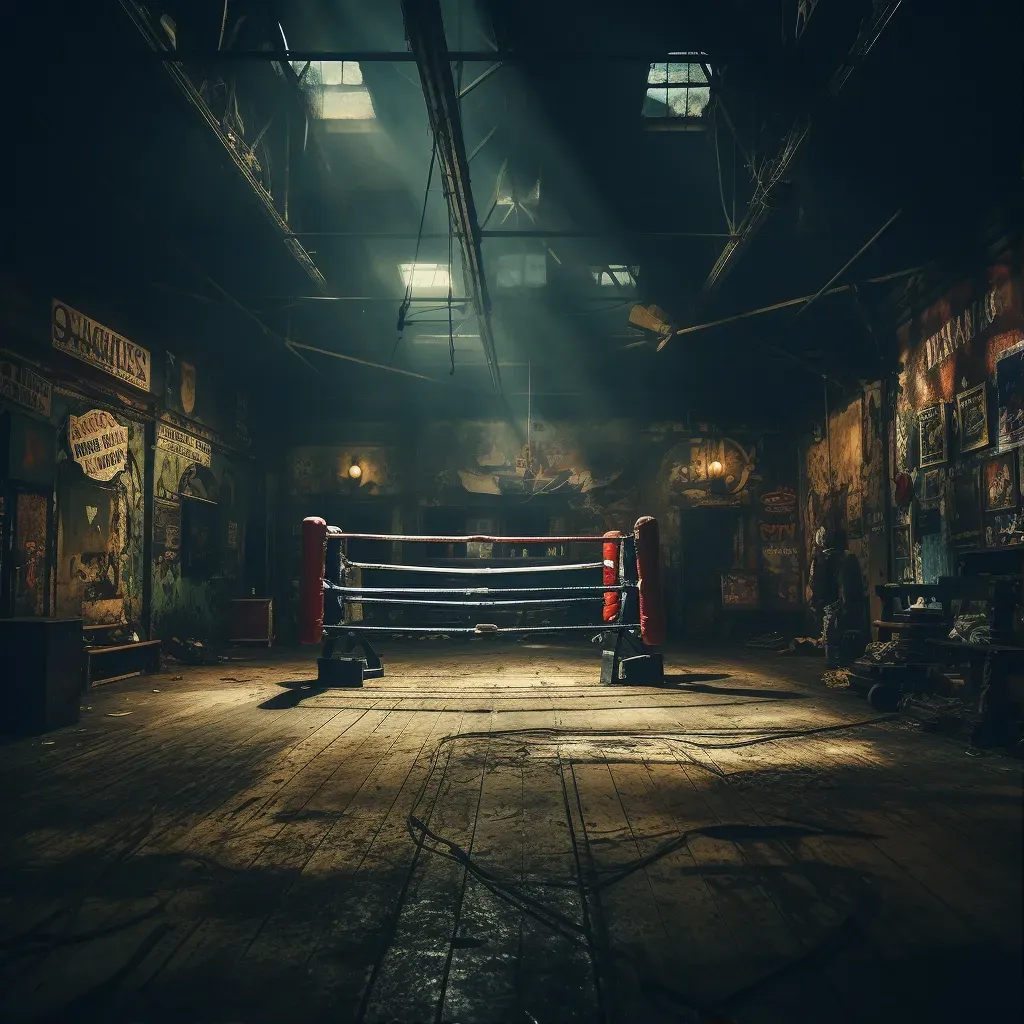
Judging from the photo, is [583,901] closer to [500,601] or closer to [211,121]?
[500,601]

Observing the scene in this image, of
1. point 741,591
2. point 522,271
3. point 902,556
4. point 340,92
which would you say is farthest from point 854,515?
point 340,92

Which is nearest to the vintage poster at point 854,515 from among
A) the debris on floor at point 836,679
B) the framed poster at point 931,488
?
the framed poster at point 931,488

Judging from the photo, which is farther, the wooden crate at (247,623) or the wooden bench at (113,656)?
the wooden crate at (247,623)

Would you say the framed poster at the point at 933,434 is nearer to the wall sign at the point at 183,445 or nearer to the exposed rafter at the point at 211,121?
the exposed rafter at the point at 211,121

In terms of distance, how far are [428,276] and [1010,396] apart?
7487 mm

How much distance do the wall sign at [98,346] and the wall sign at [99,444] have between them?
0.48 m

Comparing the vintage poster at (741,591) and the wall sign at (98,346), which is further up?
the wall sign at (98,346)

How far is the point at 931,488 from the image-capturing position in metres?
6.48

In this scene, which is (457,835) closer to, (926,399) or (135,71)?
(135,71)

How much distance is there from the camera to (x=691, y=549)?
11.0m

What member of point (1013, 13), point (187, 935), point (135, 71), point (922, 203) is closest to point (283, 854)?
point (187, 935)

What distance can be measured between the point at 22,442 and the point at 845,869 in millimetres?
6286

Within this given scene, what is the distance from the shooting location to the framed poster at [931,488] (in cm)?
633

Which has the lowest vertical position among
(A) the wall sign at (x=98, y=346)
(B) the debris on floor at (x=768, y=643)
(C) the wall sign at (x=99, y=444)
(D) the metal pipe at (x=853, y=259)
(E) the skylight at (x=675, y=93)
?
(B) the debris on floor at (x=768, y=643)
